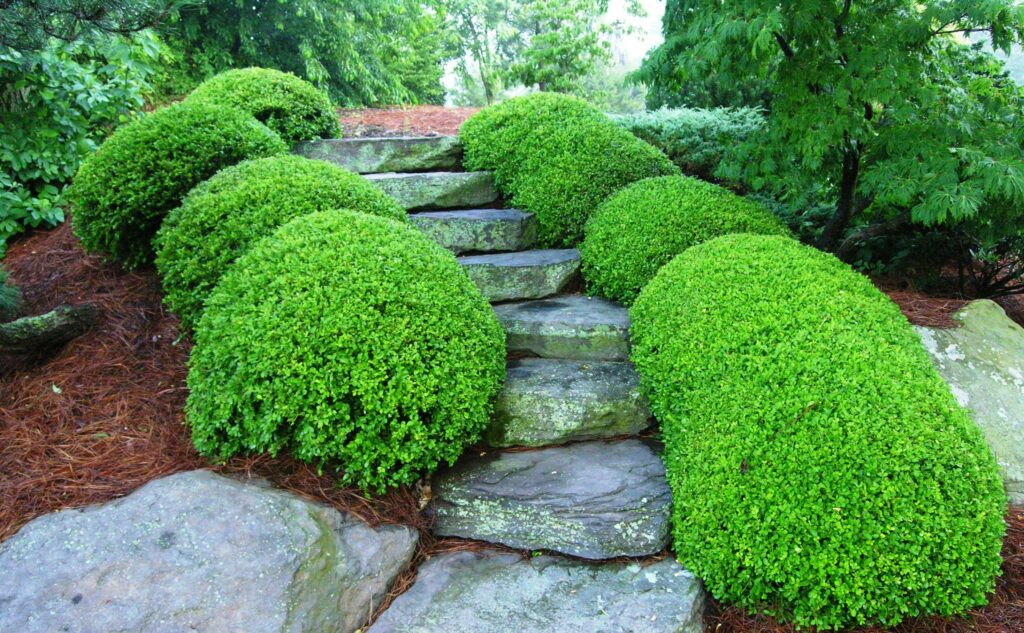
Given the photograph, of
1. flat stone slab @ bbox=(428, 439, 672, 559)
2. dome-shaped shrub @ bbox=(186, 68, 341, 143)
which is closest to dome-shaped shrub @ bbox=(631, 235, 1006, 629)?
flat stone slab @ bbox=(428, 439, 672, 559)

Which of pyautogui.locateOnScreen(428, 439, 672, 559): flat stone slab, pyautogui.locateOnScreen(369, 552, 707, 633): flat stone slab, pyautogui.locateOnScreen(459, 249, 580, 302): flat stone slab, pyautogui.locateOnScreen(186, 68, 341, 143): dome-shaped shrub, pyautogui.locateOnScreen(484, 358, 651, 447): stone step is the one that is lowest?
pyautogui.locateOnScreen(369, 552, 707, 633): flat stone slab

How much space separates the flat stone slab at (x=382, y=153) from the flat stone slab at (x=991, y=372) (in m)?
3.81

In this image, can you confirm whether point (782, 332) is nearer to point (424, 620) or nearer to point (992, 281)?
point (424, 620)

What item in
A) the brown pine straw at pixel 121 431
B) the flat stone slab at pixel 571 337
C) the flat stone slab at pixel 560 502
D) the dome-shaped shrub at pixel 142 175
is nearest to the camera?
the brown pine straw at pixel 121 431

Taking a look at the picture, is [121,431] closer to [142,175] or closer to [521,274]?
[142,175]

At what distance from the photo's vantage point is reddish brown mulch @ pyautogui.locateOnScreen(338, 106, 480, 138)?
658cm

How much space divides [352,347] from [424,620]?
1.08 meters

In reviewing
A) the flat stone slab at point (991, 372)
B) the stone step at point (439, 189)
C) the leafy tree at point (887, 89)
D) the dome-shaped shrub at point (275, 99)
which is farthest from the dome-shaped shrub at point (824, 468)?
the dome-shaped shrub at point (275, 99)

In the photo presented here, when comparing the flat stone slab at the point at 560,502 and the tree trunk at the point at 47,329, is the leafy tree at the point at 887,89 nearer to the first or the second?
the flat stone slab at the point at 560,502

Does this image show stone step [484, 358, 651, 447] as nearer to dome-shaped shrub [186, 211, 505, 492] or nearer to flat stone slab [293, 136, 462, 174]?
dome-shaped shrub [186, 211, 505, 492]

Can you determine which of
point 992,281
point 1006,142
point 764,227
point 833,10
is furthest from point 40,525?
point 992,281

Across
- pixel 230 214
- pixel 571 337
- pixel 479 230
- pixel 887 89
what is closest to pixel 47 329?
pixel 230 214

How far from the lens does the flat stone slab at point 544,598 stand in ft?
7.72

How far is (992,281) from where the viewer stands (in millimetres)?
4742
